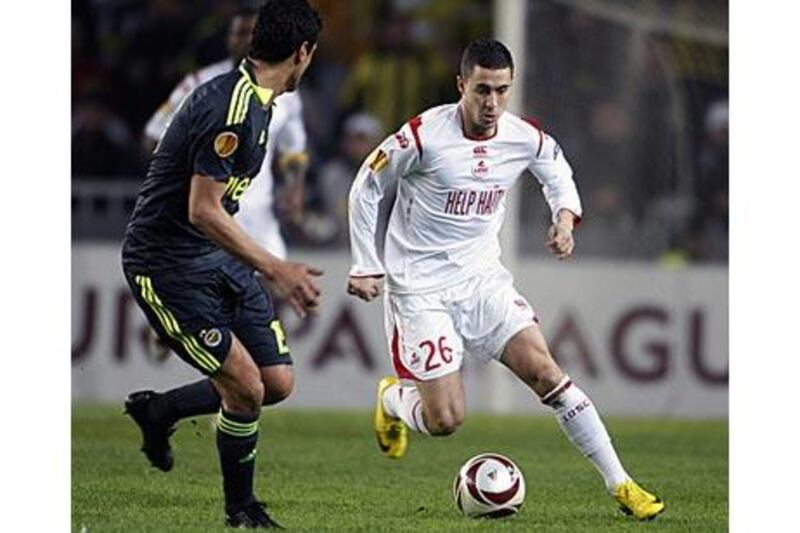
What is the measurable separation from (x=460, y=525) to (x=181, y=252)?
1.55 m

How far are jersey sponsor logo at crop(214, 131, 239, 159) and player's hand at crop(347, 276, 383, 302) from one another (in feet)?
3.62

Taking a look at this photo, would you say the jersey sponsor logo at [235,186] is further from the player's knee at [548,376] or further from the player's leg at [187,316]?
the player's knee at [548,376]

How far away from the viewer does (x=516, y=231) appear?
655 inches

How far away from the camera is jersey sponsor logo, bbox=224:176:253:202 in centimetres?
798

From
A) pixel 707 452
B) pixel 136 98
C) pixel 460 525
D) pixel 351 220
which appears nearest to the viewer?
pixel 460 525

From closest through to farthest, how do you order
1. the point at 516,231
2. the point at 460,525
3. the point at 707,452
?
the point at 460,525 → the point at 707,452 → the point at 516,231

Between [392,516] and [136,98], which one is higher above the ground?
[136,98]

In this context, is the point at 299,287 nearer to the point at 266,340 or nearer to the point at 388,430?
the point at 266,340

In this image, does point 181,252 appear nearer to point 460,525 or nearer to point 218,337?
point 218,337

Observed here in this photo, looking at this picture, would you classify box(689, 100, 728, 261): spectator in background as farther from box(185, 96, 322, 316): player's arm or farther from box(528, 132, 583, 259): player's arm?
box(185, 96, 322, 316): player's arm

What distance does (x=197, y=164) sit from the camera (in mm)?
7852

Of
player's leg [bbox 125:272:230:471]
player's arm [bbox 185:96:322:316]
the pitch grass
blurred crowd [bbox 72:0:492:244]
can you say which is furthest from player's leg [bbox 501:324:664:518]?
blurred crowd [bbox 72:0:492:244]
